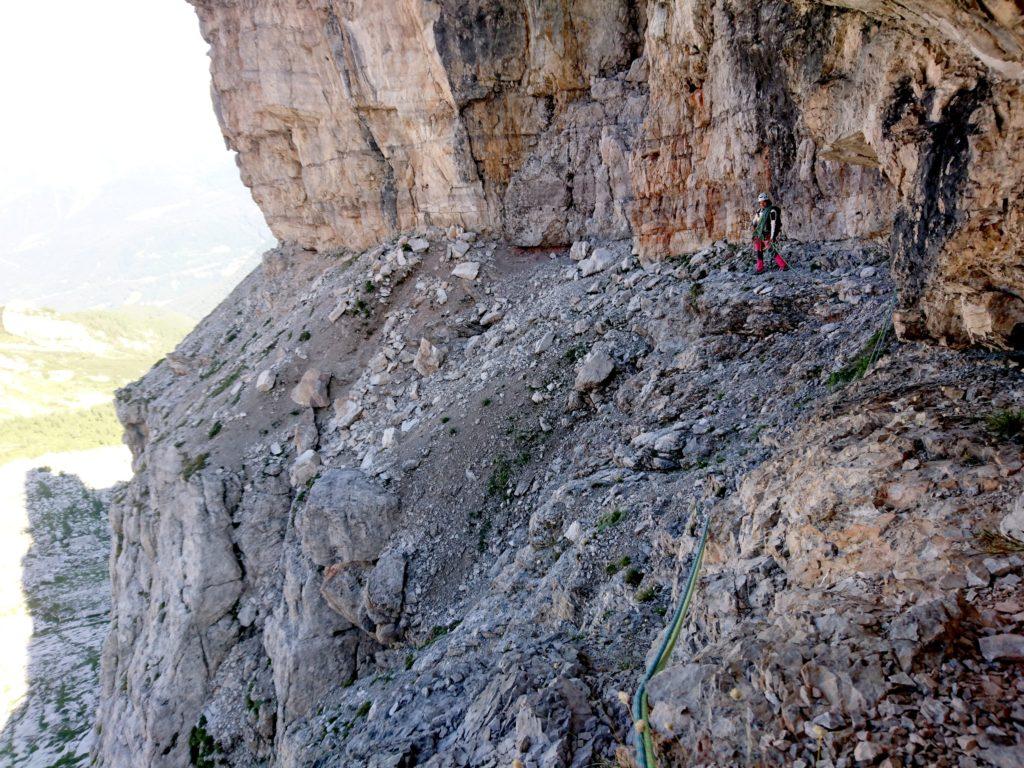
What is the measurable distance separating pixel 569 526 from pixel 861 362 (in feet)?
23.9

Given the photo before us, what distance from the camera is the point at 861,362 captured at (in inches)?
476

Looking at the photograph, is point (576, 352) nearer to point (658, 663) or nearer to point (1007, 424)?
point (658, 663)

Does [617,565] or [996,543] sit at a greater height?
[996,543]

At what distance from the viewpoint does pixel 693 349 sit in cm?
1716

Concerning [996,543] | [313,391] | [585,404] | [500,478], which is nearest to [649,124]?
[585,404]

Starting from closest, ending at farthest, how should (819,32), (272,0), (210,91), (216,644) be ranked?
(819,32) < (216,644) < (272,0) < (210,91)

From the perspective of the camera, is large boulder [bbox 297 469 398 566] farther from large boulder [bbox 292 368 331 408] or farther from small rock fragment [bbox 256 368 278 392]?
small rock fragment [bbox 256 368 278 392]

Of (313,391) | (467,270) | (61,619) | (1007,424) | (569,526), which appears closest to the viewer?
(1007,424)

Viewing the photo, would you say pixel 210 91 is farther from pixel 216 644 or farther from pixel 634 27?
pixel 216 644

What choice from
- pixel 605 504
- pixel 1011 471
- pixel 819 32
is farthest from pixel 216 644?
pixel 819 32

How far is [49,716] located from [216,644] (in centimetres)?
2795

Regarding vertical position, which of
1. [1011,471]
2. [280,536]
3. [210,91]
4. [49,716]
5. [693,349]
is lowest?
[49,716]

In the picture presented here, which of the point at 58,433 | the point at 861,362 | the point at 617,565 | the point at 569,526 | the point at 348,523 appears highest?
the point at 861,362

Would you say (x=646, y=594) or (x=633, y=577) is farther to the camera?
(x=633, y=577)
